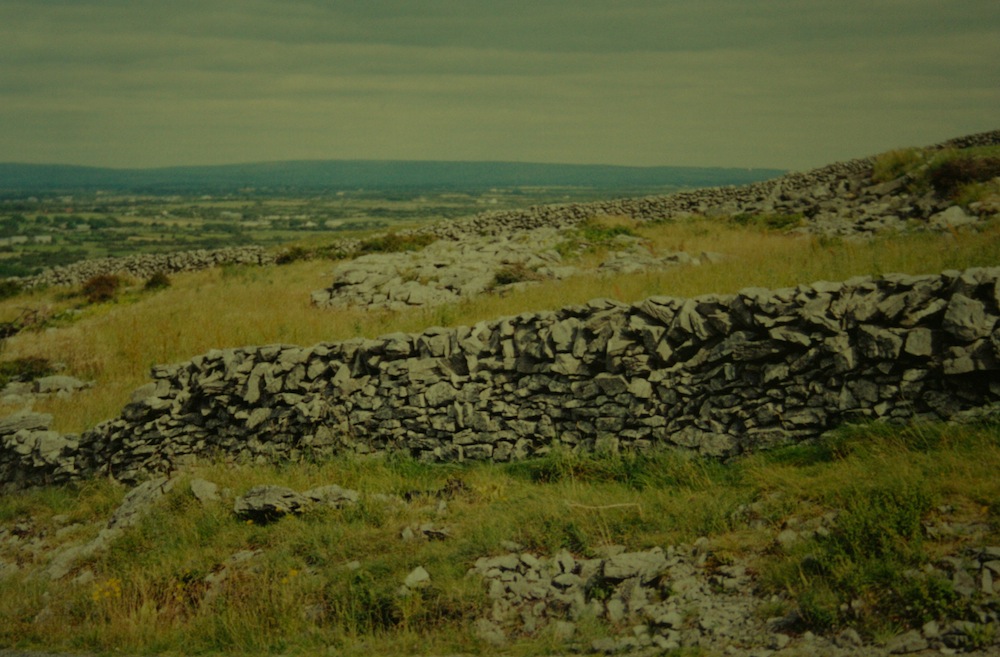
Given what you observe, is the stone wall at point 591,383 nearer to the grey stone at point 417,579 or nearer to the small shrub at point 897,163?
the grey stone at point 417,579

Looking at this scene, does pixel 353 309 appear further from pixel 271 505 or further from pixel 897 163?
pixel 897 163

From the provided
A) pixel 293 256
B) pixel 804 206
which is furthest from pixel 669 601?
pixel 293 256

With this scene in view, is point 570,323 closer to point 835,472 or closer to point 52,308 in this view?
point 835,472

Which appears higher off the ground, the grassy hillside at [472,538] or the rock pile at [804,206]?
the rock pile at [804,206]

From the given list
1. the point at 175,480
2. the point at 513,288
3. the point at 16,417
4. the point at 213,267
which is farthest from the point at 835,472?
the point at 213,267

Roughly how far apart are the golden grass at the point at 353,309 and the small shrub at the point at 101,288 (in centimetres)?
461

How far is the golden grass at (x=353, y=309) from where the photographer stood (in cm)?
1381

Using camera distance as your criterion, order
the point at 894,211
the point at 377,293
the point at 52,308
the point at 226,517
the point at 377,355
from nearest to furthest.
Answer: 1. the point at 226,517
2. the point at 377,355
3. the point at 377,293
4. the point at 894,211
5. the point at 52,308

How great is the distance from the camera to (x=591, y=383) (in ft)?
33.2

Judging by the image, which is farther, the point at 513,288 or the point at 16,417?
the point at 513,288

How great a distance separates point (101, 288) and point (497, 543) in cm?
3028

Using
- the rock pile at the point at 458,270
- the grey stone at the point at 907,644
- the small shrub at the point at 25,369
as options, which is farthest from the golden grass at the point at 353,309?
the grey stone at the point at 907,644

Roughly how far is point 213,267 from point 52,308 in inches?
352

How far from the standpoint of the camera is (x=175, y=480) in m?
11.3
